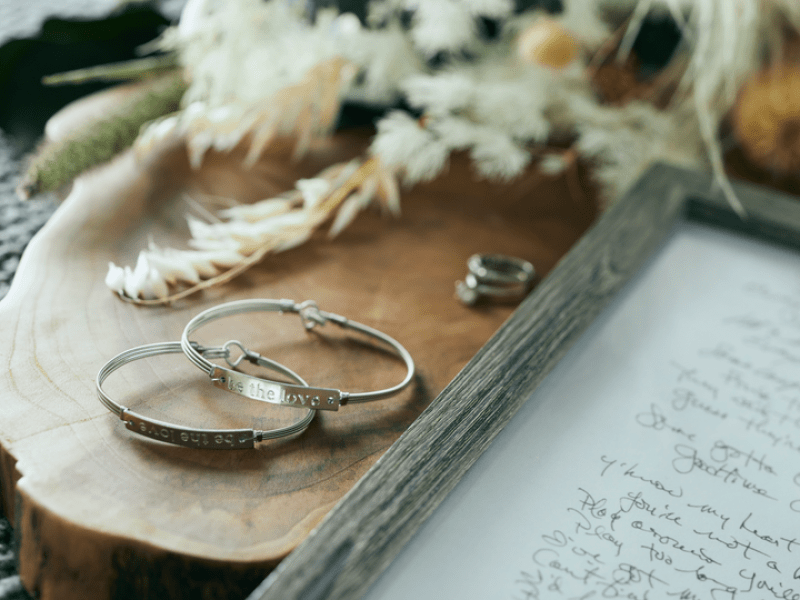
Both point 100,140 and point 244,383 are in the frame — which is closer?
point 244,383

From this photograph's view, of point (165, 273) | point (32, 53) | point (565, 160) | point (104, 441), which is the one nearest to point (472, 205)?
point (565, 160)

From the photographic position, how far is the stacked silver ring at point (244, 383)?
0.42m

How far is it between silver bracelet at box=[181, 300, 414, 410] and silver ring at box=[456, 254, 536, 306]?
0.10 m

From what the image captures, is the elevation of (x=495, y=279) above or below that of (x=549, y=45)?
below

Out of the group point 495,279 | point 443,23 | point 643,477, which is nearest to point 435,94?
point 443,23

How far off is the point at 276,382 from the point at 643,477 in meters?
0.26

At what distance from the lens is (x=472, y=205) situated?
0.76m

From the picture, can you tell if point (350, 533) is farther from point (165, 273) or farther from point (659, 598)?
point (165, 273)

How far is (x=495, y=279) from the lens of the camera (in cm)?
63

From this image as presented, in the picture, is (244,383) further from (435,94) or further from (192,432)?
(435,94)

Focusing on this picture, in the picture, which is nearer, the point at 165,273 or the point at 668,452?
the point at 668,452

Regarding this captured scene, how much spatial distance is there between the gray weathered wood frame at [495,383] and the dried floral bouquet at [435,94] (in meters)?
0.06

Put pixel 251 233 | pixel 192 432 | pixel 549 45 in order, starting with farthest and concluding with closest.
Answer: pixel 549 45, pixel 251 233, pixel 192 432

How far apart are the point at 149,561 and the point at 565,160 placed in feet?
2.09
